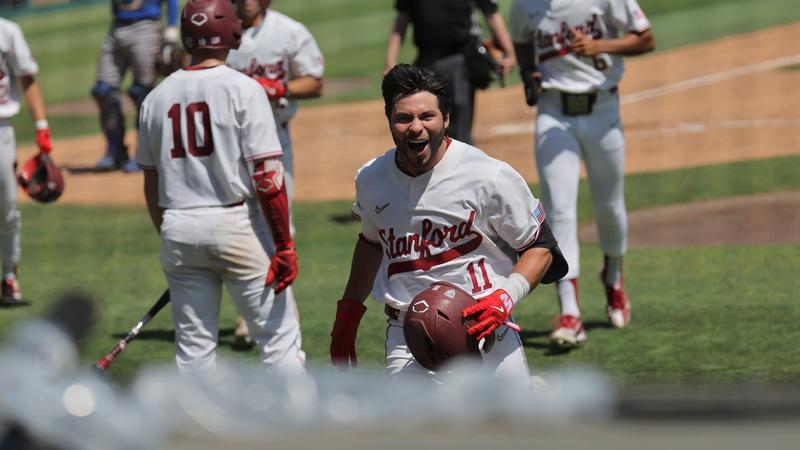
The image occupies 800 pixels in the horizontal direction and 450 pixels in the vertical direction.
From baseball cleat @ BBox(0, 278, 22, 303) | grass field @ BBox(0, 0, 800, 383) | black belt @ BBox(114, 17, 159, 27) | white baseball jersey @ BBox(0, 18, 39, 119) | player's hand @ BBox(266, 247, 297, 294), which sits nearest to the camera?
player's hand @ BBox(266, 247, 297, 294)

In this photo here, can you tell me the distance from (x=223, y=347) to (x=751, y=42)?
53.5 ft

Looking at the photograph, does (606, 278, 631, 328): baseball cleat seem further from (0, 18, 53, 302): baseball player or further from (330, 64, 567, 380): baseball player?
(0, 18, 53, 302): baseball player

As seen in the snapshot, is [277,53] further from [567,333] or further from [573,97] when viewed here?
[567,333]

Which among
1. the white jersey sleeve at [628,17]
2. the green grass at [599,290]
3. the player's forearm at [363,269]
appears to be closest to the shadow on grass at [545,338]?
the green grass at [599,290]

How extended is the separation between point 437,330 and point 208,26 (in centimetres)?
219

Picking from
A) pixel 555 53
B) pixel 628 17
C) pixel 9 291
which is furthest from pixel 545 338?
pixel 9 291

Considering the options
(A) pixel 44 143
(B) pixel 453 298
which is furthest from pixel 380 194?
(A) pixel 44 143

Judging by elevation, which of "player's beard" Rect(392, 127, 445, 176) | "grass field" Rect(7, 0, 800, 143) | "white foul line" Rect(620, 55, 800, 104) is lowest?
"grass field" Rect(7, 0, 800, 143)

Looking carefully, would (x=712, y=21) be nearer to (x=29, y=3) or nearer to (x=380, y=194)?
(x=29, y=3)

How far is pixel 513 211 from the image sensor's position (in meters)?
4.65

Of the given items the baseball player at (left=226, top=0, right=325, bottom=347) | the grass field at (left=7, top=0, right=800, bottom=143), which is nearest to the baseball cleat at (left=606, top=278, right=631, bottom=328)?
the baseball player at (left=226, top=0, right=325, bottom=347)

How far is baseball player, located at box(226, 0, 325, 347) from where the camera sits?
26.3 ft

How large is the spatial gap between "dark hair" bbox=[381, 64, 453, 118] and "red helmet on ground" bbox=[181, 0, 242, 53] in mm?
1470

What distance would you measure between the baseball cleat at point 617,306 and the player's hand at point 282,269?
2709mm
